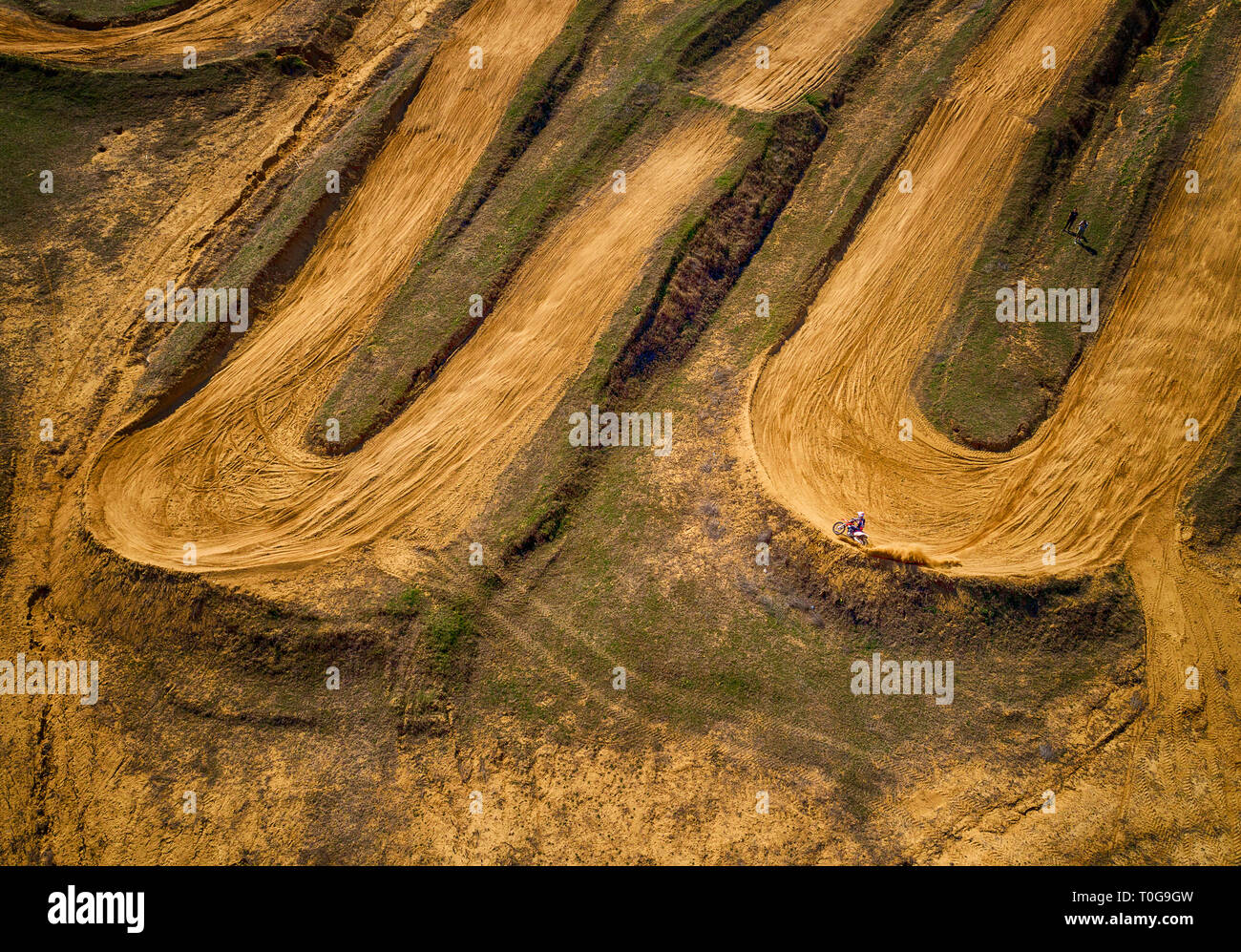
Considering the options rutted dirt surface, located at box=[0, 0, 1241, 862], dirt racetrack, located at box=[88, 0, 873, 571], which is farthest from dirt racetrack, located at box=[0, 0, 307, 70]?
dirt racetrack, located at box=[88, 0, 873, 571]

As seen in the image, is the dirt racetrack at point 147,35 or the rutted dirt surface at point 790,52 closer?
the dirt racetrack at point 147,35

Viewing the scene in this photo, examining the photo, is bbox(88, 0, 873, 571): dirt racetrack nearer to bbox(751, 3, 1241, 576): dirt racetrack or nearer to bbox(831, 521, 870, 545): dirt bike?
bbox(751, 3, 1241, 576): dirt racetrack

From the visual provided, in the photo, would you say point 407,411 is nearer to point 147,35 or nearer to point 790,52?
point 147,35

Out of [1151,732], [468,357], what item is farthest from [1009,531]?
[468,357]

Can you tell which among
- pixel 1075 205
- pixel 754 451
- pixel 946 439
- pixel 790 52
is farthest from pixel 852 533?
pixel 790 52

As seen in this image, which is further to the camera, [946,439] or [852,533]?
[946,439]

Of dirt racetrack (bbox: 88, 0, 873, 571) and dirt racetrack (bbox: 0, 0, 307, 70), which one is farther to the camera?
dirt racetrack (bbox: 0, 0, 307, 70)

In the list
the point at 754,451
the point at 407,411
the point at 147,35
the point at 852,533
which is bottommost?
the point at 852,533

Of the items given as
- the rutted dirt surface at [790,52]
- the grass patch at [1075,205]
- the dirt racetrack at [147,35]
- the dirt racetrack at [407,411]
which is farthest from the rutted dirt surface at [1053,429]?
the dirt racetrack at [147,35]

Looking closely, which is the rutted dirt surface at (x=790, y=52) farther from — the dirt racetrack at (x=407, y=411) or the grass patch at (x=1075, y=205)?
the grass patch at (x=1075, y=205)
